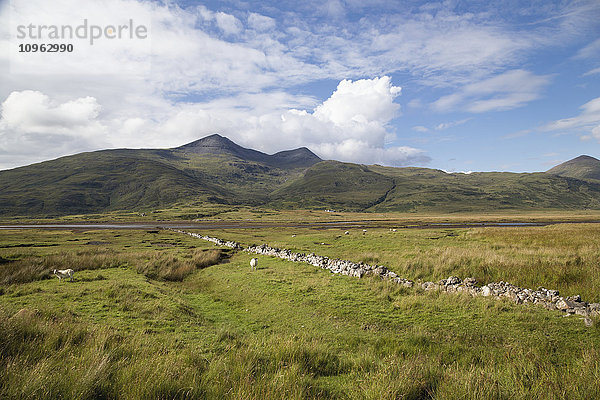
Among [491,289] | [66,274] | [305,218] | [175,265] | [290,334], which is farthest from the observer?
[305,218]

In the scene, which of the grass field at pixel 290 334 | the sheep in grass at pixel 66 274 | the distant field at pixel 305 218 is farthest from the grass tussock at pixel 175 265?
the distant field at pixel 305 218

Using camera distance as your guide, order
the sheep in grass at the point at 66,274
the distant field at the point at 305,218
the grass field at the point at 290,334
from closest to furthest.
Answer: the grass field at the point at 290,334
the sheep in grass at the point at 66,274
the distant field at the point at 305,218

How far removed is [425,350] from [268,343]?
4.67 meters

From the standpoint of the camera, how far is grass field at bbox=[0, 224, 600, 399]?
15.8ft

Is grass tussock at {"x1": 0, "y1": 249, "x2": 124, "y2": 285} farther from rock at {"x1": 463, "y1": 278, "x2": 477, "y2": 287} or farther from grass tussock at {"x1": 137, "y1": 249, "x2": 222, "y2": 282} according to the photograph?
rock at {"x1": 463, "y1": 278, "x2": 477, "y2": 287}

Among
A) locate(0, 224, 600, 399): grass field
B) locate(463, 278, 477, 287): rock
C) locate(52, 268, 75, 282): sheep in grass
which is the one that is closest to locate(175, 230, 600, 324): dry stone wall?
locate(463, 278, 477, 287): rock

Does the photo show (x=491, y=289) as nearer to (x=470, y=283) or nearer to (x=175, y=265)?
(x=470, y=283)

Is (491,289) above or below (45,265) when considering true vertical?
below

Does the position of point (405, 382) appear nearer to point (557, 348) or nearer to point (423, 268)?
point (557, 348)

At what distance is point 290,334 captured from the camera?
9273 mm

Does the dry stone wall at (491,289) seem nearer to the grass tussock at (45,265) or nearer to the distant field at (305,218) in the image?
the grass tussock at (45,265)

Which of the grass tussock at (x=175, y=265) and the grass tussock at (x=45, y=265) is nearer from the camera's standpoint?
the grass tussock at (x=45, y=265)

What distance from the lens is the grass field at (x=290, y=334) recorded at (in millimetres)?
4816

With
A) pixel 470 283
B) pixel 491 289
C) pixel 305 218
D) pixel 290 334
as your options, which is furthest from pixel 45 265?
pixel 305 218
